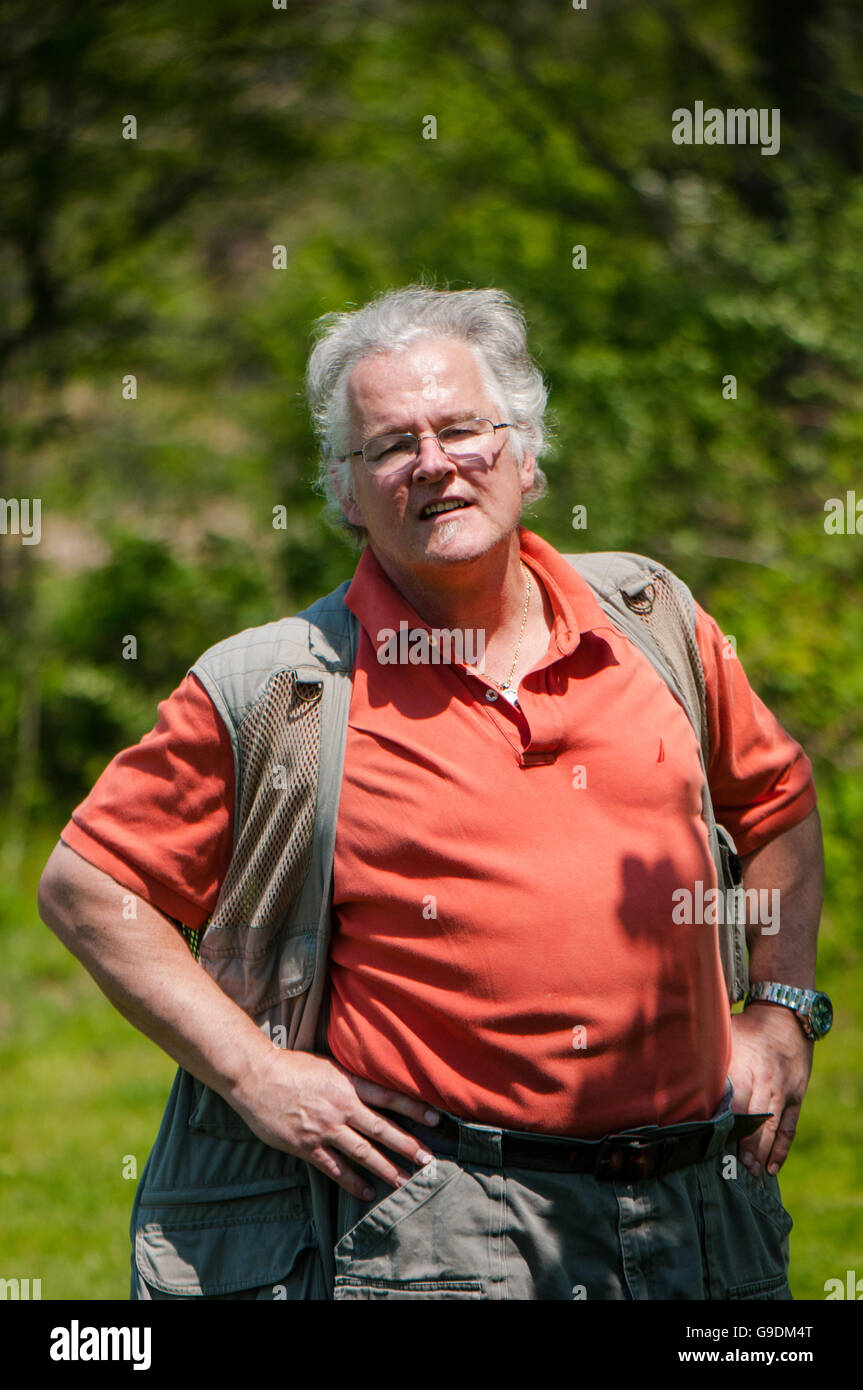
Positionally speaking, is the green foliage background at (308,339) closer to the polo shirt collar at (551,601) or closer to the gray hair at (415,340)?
the polo shirt collar at (551,601)

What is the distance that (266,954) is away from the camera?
2250 mm

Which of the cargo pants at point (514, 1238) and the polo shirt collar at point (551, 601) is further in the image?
the polo shirt collar at point (551, 601)

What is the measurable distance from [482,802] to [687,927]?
1.32 ft

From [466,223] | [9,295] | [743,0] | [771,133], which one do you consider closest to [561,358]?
[466,223]

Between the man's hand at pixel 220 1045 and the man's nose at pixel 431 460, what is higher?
the man's nose at pixel 431 460

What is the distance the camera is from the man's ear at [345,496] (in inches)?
96.8

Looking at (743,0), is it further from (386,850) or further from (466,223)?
(386,850)

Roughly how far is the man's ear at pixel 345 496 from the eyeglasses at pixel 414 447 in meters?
0.10

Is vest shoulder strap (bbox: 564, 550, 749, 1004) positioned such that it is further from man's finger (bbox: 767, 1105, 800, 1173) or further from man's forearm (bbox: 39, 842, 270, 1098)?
man's forearm (bbox: 39, 842, 270, 1098)

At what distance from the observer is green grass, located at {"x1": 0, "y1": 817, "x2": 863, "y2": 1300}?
4.15m

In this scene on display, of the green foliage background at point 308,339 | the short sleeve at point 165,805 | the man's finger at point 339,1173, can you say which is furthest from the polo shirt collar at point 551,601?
the green foliage background at point 308,339

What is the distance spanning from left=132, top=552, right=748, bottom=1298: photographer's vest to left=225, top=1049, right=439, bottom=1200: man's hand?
0.25ft

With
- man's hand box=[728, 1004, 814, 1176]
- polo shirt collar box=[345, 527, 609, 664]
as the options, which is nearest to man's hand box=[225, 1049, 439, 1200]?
man's hand box=[728, 1004, 814, 1176]

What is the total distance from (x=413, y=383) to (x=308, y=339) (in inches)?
225
